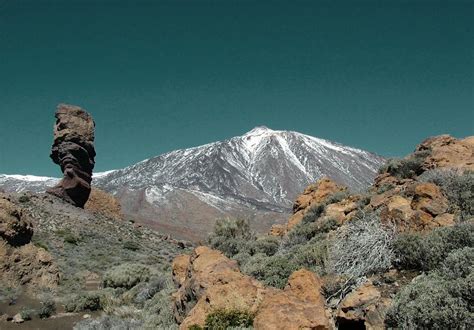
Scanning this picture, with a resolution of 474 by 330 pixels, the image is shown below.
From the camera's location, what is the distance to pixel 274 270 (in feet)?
34.6

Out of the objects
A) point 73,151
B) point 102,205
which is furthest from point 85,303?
point 102,205

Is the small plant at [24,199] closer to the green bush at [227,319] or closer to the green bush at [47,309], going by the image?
the green bush at [47,309]

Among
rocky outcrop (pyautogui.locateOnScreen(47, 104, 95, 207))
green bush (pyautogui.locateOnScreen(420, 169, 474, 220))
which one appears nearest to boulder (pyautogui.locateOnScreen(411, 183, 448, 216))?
green bush (pyautogui.locateOnScreen(420, 169, 474, 220))

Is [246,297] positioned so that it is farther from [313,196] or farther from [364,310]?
[313,196]

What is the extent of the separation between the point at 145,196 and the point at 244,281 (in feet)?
434

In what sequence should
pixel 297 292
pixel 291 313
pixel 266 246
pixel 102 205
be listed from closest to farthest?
1. pixel 291 313
2. pixel 297 292
3. pixel 266 246
4. pixel 102 205

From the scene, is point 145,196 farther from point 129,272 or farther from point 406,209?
point 406,209

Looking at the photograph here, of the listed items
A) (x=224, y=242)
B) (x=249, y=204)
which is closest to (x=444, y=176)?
(x=224, y=242)

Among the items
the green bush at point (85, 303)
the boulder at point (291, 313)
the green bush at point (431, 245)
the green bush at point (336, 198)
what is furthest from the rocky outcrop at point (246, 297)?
the green bush at point (336, 198)

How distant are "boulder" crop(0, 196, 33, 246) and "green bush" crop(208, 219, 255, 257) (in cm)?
792

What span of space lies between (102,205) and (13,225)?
2599 centimetres

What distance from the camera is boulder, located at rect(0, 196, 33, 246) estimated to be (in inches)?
683

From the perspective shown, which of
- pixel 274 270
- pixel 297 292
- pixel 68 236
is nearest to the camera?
pixel 297 292

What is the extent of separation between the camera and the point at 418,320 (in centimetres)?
548
